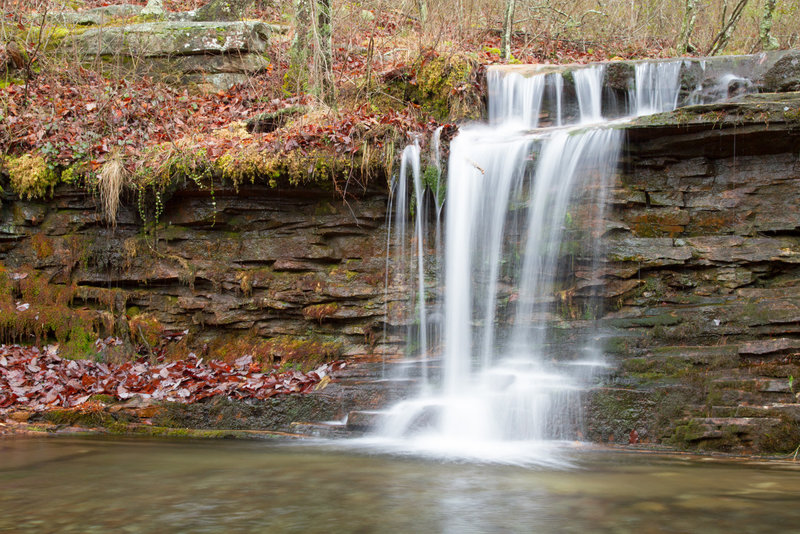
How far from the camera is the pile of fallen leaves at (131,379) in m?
6.27

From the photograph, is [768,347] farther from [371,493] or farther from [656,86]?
[656,86]

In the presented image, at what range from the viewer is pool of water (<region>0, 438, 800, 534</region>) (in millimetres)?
2902

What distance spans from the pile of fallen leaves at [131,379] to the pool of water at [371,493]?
4.77ft

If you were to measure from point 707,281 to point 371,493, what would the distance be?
4934mm

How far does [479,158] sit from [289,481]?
16.8 feet

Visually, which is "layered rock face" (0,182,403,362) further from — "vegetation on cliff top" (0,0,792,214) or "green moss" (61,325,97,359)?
"vegetation on cliff top" (0,0,792,214)

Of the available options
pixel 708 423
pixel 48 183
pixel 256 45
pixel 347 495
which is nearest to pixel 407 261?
pixel 708 423

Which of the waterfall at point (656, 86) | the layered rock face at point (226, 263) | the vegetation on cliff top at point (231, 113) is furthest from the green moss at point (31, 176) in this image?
the waterfall at point (656, 86)

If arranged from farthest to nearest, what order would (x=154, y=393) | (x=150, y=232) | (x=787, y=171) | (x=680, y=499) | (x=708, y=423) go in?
(x=150, y=232)
(x=787, y=171)
(x=154, y=393)
(x=708, y=423)
(x=680, y=499)

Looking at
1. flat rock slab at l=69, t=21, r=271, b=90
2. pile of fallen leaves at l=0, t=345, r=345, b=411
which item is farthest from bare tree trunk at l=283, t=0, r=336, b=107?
pile of fallen leaves at l=0, t=345, r=345, b=411

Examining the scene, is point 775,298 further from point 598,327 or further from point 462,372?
point 462,372

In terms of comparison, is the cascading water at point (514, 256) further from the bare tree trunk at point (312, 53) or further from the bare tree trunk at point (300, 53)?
the bare tree trunk at point (300, 53)

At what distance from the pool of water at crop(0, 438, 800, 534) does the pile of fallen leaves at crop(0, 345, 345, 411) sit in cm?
145

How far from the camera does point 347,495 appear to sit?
346 cm
